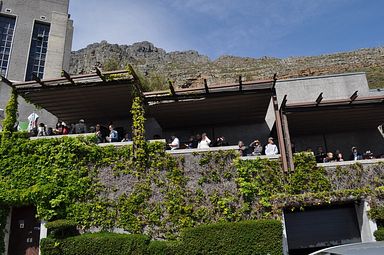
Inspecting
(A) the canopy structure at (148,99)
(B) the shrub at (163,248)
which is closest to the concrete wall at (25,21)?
(A) the canopy structure at (148,99)

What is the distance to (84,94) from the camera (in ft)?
48.4

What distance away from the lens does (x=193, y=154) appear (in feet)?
43.1

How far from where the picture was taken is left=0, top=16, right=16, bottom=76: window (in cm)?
2261

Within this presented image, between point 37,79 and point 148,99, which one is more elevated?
point 37,79

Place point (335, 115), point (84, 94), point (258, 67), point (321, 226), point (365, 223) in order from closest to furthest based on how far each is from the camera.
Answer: point (365, 223) < point (321, 226) < point (84, 94) < point (335, 115) < point (258, 67)

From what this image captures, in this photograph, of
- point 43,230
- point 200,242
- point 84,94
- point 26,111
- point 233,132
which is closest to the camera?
point 200,242

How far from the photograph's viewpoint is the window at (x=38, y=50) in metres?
23.2

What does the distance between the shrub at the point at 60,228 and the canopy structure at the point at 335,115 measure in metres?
8.61

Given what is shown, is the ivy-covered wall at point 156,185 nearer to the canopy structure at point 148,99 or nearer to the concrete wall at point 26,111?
the canopy structure at point 148,99

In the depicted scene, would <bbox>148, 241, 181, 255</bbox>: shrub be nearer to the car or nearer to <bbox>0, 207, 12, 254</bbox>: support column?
<bbox>0, 207, 12, 254</bbox>: support column

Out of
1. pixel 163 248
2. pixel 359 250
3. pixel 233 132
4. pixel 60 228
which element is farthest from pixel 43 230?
pixel 359 250

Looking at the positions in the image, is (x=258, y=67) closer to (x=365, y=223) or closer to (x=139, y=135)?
(x=139, y=135)

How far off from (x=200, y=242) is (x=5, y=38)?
19275 millimetres

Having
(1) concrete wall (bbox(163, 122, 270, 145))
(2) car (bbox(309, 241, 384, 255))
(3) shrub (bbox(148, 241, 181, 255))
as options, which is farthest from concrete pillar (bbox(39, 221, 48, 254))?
(2) car (bbox(309, 241, 384, 255))
